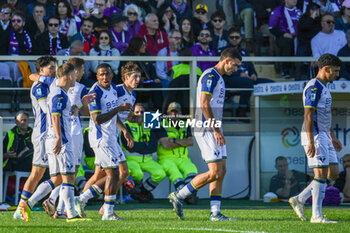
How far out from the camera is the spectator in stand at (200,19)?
16328 millimetres

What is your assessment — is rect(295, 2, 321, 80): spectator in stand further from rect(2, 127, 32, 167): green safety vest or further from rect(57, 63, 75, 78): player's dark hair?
rect(57, 63, 75, 78): player's dark hair

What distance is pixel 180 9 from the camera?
675 inches

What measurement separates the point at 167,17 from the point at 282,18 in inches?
102

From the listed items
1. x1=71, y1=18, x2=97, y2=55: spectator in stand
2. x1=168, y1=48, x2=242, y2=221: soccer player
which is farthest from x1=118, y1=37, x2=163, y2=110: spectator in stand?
x1=168, y1=48, x2=242, y2=221: soccer player

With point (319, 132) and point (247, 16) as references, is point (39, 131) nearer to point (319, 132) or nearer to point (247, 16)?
point (319, 132)

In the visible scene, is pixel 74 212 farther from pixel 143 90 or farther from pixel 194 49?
pixel 194 49

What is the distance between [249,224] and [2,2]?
362 inches

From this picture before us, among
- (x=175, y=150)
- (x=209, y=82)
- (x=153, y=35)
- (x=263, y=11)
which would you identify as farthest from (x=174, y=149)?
(x=263, y=11)

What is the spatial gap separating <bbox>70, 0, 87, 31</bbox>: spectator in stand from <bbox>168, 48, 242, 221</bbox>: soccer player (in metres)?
6.50

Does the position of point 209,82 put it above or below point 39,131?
above

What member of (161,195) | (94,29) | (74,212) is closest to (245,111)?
(161,195)

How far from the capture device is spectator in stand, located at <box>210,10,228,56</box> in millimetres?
15609

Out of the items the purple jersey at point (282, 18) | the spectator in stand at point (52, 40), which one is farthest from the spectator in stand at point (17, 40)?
the purple jersey at point (282, 18)

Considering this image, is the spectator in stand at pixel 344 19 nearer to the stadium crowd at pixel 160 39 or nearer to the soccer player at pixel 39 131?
the stadium crowd at pixel 160 39
